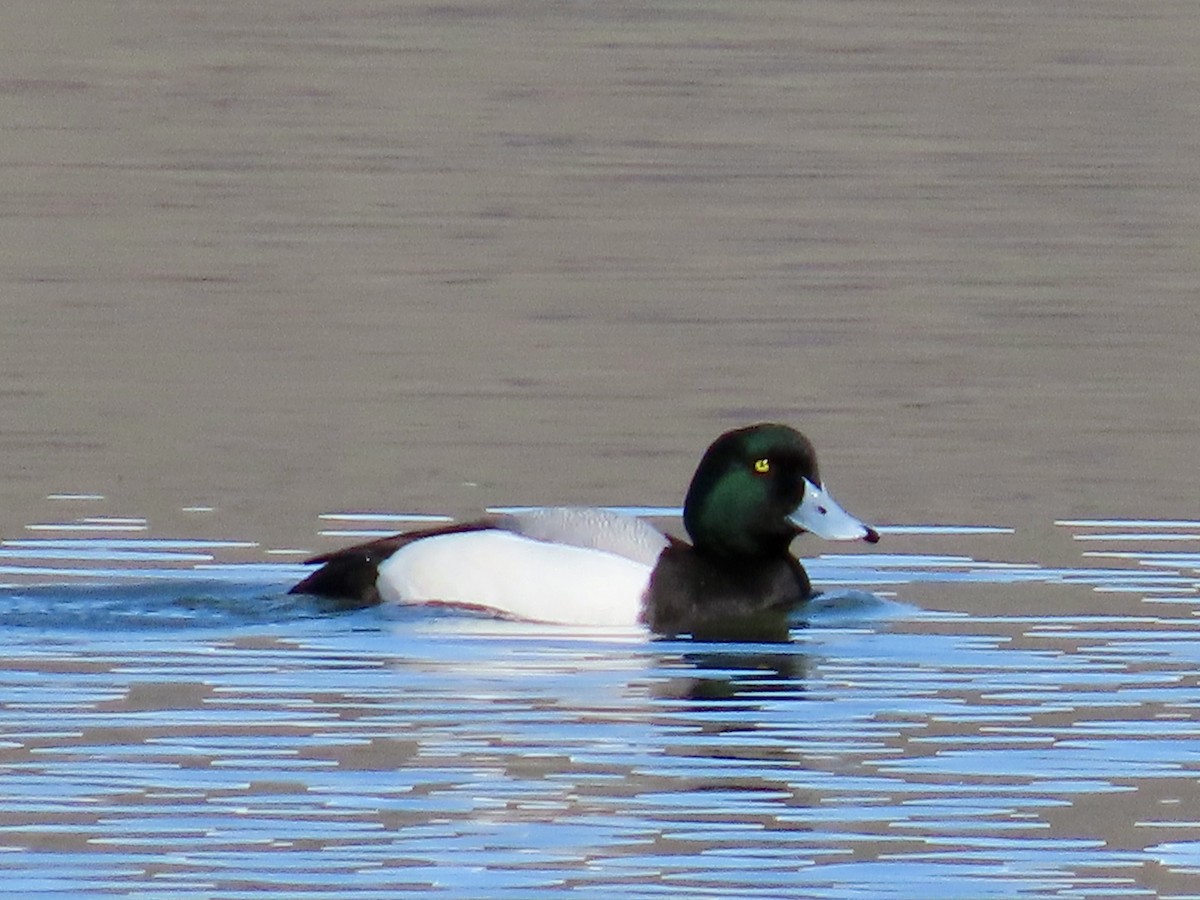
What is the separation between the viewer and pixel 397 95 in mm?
30203

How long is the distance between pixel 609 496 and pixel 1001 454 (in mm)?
1900

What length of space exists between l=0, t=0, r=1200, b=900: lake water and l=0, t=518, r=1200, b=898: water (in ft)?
0.08

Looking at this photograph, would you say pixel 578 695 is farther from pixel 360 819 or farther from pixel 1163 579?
pixel 1163 579

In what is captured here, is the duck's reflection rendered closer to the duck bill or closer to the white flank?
the white flank

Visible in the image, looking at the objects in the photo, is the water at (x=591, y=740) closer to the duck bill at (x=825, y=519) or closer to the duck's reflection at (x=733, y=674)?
the duck's reflection at (x=733, y=674)

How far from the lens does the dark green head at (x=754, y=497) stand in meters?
12.4

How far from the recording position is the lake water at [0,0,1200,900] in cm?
845

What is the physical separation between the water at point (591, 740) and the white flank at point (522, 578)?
0.13 meters

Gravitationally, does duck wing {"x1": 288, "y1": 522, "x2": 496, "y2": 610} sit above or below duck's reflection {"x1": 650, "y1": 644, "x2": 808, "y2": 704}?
above

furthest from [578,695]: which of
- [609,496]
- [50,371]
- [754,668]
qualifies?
[50,371]

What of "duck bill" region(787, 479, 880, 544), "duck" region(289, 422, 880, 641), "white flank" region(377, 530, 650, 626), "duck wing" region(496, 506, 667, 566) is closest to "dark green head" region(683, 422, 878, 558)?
"duck bill" region(787, 479, 880, 544)

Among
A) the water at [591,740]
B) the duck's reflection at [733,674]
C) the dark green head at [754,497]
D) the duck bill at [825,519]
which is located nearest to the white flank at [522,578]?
the water at [591,740]

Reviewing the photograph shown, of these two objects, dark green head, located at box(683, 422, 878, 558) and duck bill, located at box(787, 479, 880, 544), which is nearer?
duck bill, located at box(787, 479, 880, 544)

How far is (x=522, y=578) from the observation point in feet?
38.7
